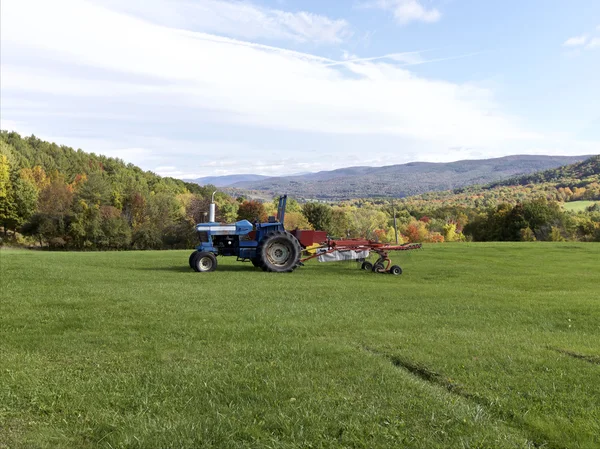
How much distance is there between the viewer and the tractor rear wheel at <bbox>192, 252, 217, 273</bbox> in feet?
51.5

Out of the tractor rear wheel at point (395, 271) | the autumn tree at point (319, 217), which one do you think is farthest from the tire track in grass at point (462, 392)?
the autumn tree at point (319, 217)

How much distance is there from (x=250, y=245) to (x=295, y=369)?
1134 centimetres

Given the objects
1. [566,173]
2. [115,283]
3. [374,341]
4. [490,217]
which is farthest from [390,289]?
[566,173]

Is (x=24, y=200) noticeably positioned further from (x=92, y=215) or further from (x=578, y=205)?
(x=578, y=205)

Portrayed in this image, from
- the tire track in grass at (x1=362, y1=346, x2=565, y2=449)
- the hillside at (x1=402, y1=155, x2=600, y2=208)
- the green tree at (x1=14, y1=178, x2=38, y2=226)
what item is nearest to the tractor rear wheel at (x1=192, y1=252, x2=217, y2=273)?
the tire track in grass at (x1=362, y1=346, x2=565, y2=449)

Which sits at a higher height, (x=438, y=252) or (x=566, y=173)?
(x=566, y=173)

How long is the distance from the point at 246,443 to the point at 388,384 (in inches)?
70.0

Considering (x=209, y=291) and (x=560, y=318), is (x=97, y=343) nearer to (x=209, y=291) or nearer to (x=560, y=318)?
(x=209, y=291)

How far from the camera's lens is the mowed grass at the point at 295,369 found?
3.67 metres

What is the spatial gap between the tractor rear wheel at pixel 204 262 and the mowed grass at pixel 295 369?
4478mm

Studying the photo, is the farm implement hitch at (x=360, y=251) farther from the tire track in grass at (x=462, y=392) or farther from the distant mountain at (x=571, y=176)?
the distant mountain at (x=571, y=176)

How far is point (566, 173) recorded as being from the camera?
495 feet

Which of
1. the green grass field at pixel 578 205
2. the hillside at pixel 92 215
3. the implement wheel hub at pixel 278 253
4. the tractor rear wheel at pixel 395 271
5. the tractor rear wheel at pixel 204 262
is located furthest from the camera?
the green grass field at pixel 578 205

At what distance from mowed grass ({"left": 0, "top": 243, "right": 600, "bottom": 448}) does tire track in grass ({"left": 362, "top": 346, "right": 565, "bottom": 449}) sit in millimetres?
17
